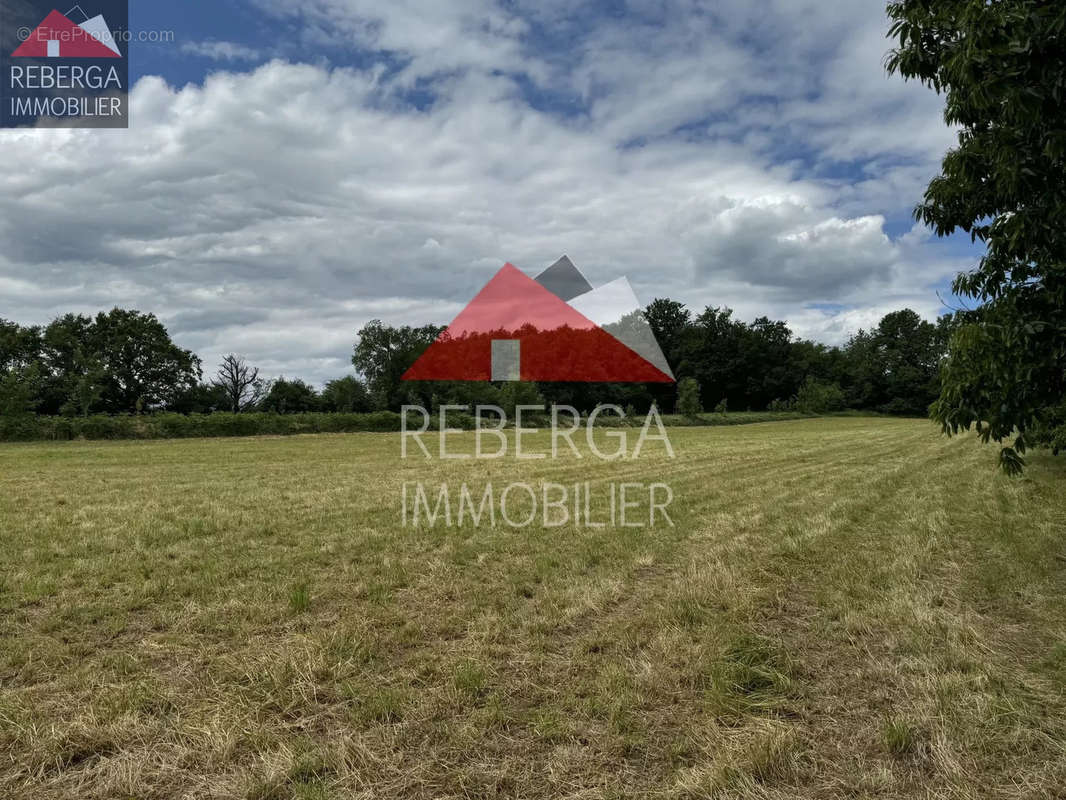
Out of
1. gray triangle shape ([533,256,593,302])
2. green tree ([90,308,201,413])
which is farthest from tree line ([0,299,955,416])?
gray triangle shape ([533,256,593,302])

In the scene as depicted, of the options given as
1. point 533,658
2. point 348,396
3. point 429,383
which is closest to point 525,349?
point 429,383

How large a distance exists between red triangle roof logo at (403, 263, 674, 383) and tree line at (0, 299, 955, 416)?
1725 mm

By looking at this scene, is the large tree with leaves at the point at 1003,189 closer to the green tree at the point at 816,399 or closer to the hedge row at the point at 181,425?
the hedge row at the point at 181,425

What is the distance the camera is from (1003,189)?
579 cm

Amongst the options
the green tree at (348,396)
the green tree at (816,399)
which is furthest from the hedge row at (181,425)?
the green tree at (816,399)

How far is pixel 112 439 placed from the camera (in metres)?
35.0

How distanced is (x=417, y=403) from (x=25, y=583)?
54.6m

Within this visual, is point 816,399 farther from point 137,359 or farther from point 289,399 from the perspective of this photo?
point 137,359

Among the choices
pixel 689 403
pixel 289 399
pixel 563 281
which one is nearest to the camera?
pixel 563 281

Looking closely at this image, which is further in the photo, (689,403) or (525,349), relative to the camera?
(525,349)

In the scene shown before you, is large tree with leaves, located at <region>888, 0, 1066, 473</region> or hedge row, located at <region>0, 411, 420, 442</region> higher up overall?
large tree with leaves, located at <region>888, 0, 1066, 473</region>

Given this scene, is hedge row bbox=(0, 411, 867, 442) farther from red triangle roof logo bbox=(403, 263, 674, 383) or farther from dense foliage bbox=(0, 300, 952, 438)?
red triangle roof logo bbox=(403, 263, 674, 383)

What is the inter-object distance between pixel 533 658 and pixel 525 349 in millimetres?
60589

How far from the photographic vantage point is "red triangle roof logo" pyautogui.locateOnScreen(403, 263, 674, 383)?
57.2m
